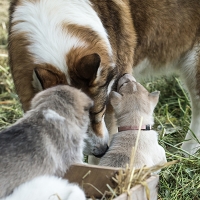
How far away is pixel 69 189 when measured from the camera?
317 centimetres

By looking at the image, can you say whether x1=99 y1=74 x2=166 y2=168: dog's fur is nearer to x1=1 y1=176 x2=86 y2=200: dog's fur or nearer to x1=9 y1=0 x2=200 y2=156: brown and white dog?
x1=9 y1=0 x2=200 y2=156: brown and white dog

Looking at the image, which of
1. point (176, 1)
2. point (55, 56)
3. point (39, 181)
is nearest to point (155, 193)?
point (39, 181)

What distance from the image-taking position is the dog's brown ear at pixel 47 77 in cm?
359

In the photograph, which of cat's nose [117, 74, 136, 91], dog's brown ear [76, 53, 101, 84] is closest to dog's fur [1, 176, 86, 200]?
dog's brown ear [76, 53, 101, 84]

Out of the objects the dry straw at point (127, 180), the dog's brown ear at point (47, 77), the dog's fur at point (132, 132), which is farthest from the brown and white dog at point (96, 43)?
the dry straw at point (127, 180)

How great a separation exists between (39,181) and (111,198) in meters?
0.48

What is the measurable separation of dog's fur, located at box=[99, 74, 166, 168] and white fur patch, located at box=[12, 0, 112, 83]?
1.63 feet

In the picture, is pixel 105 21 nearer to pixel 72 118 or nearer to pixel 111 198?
pixel 72 118

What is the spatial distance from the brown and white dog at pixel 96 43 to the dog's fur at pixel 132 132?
146 mm

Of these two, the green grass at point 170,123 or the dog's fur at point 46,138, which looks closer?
the dog's fur at point 46,138

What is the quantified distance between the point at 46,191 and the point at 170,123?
121 inches

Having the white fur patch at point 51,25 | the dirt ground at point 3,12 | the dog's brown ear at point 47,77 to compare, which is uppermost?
the white fur patch at point 51,25

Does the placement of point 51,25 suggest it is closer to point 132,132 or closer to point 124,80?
point 124,80

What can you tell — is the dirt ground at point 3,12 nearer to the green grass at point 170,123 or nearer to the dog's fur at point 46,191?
the green grass at point 170,123
